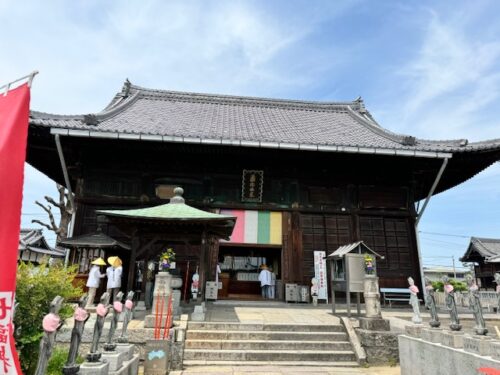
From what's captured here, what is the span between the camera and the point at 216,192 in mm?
13453

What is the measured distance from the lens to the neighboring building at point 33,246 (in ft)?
75.4

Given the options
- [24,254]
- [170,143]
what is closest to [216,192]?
[170,143]

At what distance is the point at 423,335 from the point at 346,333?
2.37 metres

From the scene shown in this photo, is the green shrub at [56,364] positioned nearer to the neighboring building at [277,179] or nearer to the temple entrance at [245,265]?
the neighboring building at [277,179]

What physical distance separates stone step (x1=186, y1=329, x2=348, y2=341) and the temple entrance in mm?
8682

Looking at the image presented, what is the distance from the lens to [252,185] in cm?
1351

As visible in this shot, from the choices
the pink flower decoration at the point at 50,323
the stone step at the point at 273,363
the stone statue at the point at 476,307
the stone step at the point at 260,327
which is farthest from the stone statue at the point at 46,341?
the stone statue at the point at 476,307

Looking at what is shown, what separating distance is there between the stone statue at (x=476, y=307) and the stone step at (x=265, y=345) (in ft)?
10.4

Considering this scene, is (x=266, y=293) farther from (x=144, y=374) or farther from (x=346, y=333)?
(x=144, y=374)

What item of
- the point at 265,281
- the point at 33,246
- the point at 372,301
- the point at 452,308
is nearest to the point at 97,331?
Answer: the point at 452,308

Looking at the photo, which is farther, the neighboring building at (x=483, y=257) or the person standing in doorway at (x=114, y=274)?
the neighboring building at (x=483, y=257)

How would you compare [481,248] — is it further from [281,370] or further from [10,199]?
[10,199]

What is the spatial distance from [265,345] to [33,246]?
23.2 m

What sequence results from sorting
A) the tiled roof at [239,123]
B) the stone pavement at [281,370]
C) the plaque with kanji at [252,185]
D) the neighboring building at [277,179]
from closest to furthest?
the stone pavement at [281,370], the tiled roof at [239,123], the neighboring building at [277,179], the plaque with kanji at [252,185]
